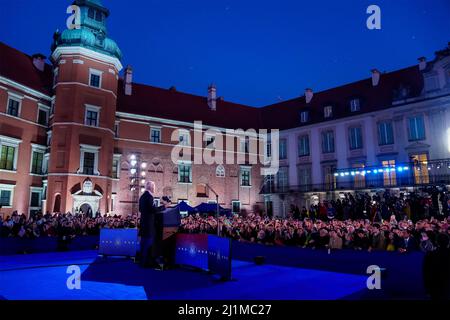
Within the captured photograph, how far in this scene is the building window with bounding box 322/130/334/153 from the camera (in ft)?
122

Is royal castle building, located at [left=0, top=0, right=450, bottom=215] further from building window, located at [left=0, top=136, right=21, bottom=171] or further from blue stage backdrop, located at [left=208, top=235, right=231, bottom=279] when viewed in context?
blue stage backdrop, located at [left=208, top=235, right=231, bottom=279]

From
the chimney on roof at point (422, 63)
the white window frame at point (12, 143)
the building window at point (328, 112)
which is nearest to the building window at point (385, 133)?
the building window at point (328, 112)

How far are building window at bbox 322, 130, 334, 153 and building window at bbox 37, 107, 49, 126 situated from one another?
Result: 28486mm

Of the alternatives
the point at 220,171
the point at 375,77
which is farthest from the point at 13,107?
the point at 375,77

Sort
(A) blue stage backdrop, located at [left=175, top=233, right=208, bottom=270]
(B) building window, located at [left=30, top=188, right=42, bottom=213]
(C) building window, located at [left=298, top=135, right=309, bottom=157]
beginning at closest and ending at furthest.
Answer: (A) blue stage backdrop, located at [left=175, top=233, right=208, bottom=270] < (B) building window, located at [left=30, top=188, right=42, bottom=213] < (C) building window, located at [left=298, top=135, right=309, bottom=157]

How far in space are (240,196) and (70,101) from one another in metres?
21.8

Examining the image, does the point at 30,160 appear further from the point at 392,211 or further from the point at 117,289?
the point at 392,211

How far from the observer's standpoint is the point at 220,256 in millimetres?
9602

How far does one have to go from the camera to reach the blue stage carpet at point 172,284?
7.54 metres

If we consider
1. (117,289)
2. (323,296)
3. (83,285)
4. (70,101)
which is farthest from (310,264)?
(70,101)

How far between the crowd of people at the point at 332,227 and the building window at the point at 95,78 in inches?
566

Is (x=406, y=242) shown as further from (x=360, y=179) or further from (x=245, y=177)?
(x=245, y=177)

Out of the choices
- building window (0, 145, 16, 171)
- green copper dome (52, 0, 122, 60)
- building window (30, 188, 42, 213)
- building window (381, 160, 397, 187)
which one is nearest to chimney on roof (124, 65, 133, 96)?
green copper dome (52, 0, 122, 60)

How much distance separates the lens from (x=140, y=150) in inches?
1395
